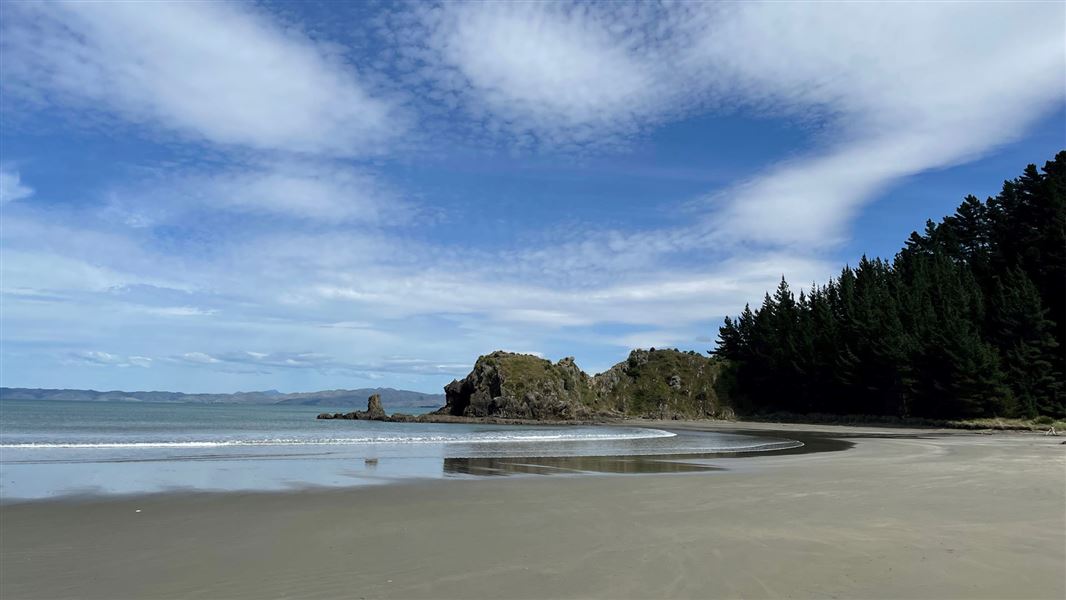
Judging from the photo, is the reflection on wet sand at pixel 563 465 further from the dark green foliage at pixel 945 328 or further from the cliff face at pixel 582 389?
the cliff face at pixel 582 389

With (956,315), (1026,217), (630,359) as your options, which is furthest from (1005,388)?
(630,359)

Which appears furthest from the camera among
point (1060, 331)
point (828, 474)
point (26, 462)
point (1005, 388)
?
point (1060, 331)

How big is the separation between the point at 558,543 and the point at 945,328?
69.5 metres

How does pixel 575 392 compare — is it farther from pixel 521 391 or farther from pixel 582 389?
Answer: pixel 521 391

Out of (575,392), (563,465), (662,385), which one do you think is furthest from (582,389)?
(563,465)

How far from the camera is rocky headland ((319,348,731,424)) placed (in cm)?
10894

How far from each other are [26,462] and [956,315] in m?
76.0

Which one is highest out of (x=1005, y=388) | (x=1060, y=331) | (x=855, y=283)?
(x=855, y=283)

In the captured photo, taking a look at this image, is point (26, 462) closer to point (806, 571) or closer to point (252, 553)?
point (252, 553)

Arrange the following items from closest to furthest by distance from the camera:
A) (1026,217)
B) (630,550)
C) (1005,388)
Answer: (630,550) → (1005,388) → (1026,217)

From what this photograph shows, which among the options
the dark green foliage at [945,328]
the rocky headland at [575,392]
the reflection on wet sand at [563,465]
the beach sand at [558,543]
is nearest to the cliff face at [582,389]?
the rocky headland at [575,392]

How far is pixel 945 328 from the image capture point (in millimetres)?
63562

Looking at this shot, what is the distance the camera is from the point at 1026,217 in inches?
2953

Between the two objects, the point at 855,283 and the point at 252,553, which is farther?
the point at 855,283
